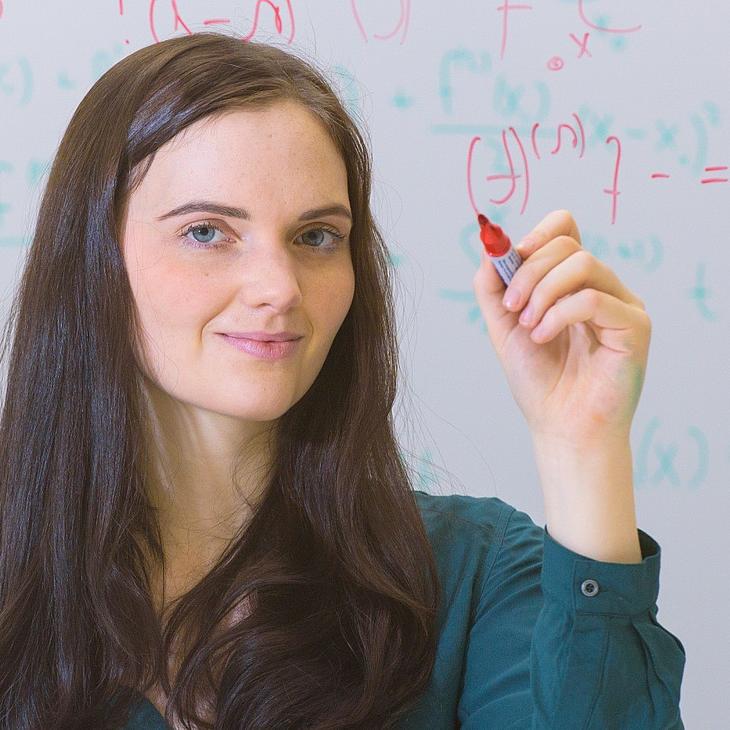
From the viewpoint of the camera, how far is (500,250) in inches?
39.0

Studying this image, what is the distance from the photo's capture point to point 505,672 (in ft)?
4.02

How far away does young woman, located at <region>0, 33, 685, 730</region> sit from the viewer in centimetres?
120

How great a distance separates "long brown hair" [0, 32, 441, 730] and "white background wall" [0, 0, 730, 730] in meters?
0.49

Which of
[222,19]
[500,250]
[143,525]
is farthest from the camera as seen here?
[222,19]

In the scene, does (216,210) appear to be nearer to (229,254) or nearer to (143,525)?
(229,254)

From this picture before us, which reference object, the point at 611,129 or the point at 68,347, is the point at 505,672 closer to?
the point at 68,347

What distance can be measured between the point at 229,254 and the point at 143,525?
33cm

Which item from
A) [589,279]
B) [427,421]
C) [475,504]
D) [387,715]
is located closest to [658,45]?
[427,421]

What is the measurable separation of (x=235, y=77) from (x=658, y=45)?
2.89 ft

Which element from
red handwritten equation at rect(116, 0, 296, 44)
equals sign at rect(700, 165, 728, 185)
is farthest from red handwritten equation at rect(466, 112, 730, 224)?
red handwritten equation at rect(116, 0, 296, 44)

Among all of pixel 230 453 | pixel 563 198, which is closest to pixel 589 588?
pixel 230 453

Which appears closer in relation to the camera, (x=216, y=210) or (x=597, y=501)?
(x=597, y=501)

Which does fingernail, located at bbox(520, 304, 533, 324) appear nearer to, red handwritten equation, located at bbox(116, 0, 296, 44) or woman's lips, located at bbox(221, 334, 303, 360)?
woman's lips, located at bbox(221, 334, 303, 360)

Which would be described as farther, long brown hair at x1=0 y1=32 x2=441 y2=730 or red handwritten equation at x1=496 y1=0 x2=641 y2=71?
red handwritten equation at x1=496 y1=0 x2=641 y2=71
